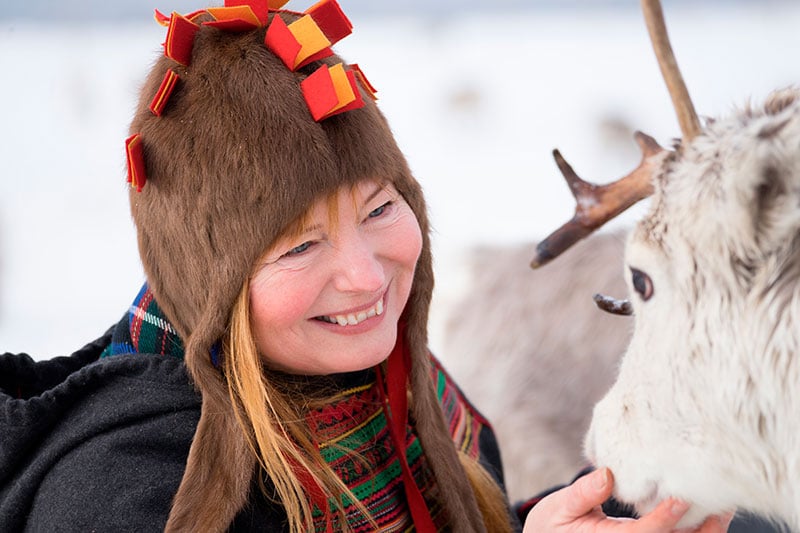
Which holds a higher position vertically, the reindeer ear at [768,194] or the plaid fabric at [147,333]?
the plaid fabric at [147,333]

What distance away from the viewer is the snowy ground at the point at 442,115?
295 centimetres

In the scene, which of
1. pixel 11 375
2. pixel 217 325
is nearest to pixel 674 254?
pixel 217 325

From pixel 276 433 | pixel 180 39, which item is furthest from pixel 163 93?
pixel 276 433

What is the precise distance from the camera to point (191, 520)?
966 mm

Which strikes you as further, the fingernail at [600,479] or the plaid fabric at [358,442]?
the plaid fabric at [358,442]

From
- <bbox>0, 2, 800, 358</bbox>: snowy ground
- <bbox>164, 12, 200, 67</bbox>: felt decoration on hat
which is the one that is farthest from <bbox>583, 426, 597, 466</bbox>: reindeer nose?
<bbox>0, 2, 800, 358</bbox>: snowy ground

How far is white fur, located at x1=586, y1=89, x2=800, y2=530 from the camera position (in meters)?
0.72

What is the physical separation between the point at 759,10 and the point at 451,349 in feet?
8.84

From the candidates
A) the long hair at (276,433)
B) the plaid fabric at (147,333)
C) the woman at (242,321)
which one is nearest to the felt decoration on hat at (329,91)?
the woman at (242,321)

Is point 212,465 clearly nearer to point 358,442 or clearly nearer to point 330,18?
point 358,442

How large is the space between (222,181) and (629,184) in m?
0.43

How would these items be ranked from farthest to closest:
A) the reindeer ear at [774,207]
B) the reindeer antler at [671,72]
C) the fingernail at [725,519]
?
the fingernail at [725,519] < the reindeer antler at [671,72] < the reindeer ear at [774,207]

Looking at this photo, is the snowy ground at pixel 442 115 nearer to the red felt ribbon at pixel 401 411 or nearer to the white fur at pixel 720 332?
the red felt ribbon at pixel 401 411

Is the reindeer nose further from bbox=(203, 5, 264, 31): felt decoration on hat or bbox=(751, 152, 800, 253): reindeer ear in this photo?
bbox=(203, 5, 264, 31): felt decoration on hat
